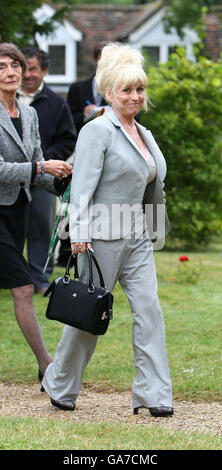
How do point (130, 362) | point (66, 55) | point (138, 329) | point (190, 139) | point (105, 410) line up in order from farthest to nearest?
point (66, 55) < point (190, 139) < point (130, 362) < point (105, 410) < point (138, 329)

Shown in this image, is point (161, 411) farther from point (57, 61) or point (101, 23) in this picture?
point (101, 23)

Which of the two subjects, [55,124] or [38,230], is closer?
[55,124]

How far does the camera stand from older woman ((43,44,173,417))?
5027 mm

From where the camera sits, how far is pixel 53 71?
3422cm

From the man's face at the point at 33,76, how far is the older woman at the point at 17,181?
2.69 m

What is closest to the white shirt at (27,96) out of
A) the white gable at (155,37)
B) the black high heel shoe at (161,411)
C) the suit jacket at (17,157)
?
the suit jacket at (17,157)

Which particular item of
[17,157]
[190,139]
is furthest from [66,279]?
[190,139]

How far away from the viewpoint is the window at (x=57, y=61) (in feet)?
112

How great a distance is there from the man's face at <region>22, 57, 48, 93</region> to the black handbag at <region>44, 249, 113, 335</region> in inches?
151

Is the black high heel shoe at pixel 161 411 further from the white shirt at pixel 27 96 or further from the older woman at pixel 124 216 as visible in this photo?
the white shirt at pixel 27 96

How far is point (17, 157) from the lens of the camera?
573 centimetres

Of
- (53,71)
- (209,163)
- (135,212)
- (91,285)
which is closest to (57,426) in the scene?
(91,285)

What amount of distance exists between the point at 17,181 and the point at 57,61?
29.7m
